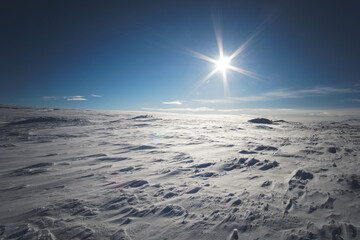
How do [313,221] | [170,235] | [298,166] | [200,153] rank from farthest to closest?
[200,153] → [298,166] → [313,221] → [170,235]

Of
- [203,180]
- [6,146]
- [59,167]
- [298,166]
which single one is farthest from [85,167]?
[298,166]

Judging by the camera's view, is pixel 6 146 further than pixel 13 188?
Yes

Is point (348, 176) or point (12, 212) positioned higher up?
point (348, 176)

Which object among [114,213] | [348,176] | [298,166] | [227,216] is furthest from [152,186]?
[348,176]

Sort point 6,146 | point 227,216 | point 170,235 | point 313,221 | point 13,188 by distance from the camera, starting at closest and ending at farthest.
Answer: point 170,235 → point 313,221 → point 227,216 → point 13,188 → point 6,146

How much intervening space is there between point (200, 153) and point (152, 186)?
3.09 metres

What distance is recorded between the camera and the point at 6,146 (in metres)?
6.79

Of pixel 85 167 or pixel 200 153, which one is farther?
pixel 200 153

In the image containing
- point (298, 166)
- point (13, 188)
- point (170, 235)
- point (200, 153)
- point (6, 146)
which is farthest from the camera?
point (6, 146)

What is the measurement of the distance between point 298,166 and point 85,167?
22.0 ft

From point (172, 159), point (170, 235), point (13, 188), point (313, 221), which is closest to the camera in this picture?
point (170, 235)

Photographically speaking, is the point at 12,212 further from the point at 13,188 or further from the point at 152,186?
the point at 152,186

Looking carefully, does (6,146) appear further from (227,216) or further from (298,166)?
(298,166)

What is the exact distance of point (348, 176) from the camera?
381 centimetres
